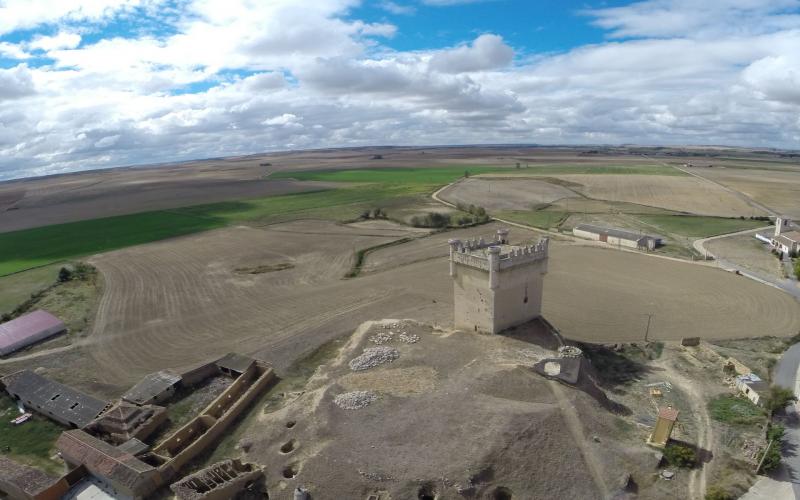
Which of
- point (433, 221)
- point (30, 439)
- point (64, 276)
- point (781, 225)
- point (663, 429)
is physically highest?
point (781, 225)

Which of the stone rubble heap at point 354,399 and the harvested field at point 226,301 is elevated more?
the stone rubble heap at point 354,399

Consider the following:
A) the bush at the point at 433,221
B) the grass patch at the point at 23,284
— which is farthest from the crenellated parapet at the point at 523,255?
the grass patch at the point at 23,284

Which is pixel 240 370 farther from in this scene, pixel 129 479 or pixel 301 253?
pixel 301 253

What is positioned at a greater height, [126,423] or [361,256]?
[361,256]


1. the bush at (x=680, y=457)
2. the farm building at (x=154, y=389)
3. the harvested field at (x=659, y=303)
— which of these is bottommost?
the farm building at (x=154, y=389)

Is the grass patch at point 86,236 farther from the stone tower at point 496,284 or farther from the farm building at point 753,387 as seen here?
the farm building at point 753,387

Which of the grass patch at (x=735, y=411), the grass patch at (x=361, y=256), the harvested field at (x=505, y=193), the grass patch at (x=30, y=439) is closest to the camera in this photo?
the grass patch at (x=30, y=439)

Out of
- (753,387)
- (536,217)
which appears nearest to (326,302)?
(753,387)

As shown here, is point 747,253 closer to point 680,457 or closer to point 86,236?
point 680,457
